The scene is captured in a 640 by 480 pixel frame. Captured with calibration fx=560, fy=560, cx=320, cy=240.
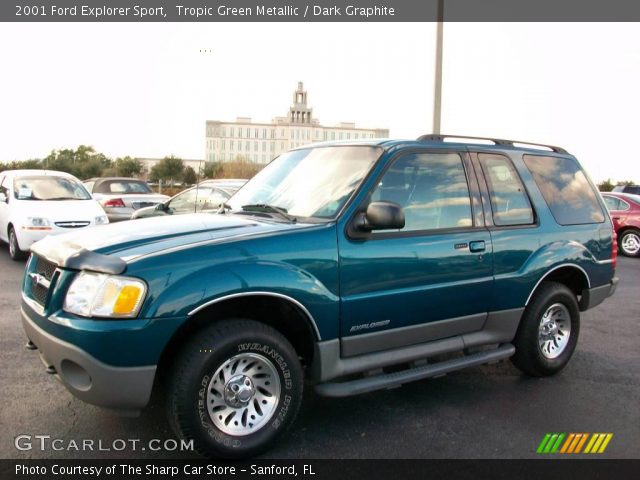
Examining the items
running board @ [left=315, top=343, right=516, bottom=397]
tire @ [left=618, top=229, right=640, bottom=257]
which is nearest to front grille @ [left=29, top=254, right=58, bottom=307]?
running board @ [left=315, top=343, right=516, bottom=397]

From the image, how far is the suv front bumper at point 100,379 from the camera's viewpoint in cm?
298

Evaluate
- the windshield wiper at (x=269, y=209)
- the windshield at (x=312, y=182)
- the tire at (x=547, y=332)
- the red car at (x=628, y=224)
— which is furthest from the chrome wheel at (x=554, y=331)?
the red car at (x=628, y=224)

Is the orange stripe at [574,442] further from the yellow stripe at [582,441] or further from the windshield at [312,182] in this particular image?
the windshield at [312,182]

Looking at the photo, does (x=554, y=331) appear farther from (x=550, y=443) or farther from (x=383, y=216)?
(x=383, y=216)

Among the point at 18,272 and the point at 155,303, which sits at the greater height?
the point at 155,303

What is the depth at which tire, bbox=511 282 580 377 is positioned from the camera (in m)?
4.70

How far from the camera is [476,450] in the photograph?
3525 mm

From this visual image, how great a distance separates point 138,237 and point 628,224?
13.9 meters

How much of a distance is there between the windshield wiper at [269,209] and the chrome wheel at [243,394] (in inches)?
40.4

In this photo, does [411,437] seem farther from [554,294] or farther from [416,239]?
[554,294]

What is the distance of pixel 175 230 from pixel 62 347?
991 mm

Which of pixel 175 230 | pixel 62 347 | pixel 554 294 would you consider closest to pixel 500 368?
pixel 554 294

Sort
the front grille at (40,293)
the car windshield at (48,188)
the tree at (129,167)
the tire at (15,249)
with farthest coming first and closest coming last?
the tree at (129,167)
the car windshield at (48,188)
the tire at (15,249)
the front grille at (40,293)

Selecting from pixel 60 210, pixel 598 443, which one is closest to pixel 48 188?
pixel 60 210
